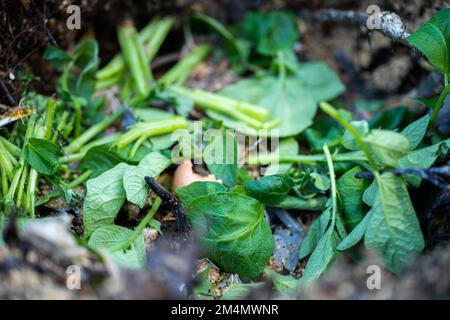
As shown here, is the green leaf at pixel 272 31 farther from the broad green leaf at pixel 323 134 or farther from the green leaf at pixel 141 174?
the green leaf at pixel 141 174

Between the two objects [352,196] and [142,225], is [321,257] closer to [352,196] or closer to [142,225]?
[352,196]

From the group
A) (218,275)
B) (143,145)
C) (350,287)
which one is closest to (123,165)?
(143,145)

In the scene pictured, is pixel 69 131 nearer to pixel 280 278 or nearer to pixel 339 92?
pixel 280 278

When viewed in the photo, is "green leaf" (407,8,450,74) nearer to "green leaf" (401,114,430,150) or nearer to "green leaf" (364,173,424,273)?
"green leaf" (401,114,430,150)

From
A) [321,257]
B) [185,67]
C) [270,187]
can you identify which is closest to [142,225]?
[270,187]

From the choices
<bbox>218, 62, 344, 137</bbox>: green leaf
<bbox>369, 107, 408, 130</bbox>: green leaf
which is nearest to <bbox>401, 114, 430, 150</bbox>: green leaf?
<bbox>369, 107, 408, 130</bbox>: green leaf
